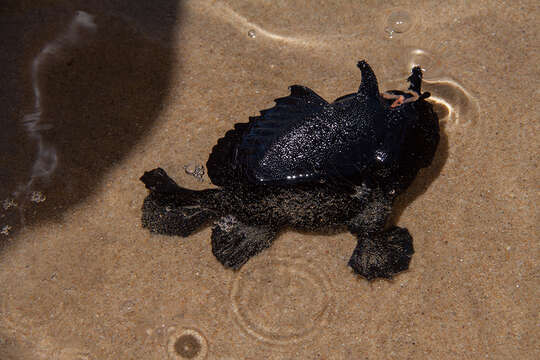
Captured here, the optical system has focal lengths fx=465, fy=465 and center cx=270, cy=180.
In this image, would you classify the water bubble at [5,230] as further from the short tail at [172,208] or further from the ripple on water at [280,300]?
the ripple on water at [280,300]

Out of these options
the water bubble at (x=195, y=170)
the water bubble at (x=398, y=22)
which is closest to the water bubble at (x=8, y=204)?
the water bubble at (x=195, y=170)

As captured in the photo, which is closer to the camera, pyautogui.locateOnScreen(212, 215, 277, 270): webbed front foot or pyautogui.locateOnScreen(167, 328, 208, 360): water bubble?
pyautogui.locateOnScreen(167, 328, 208, 360): water bubble

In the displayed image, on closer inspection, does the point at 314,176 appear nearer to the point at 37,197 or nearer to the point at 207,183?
the point at 207,183

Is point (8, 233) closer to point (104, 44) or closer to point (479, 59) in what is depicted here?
point (104, 44)

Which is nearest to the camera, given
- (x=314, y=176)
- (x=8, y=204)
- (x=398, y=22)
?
(x=314, y=176)

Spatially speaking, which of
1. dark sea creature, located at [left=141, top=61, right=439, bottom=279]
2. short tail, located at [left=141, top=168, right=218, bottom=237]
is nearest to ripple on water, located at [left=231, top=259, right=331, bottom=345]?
dark sea creature, located at [left=141, top=61, right=439, bottom=279]

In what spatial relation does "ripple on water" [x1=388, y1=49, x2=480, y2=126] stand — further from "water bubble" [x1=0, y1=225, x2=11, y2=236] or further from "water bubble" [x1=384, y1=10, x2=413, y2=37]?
"water bubble" [x1=0, y1=225, x2=11, y2=236]

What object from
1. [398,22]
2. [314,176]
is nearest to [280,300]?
[314,176]
